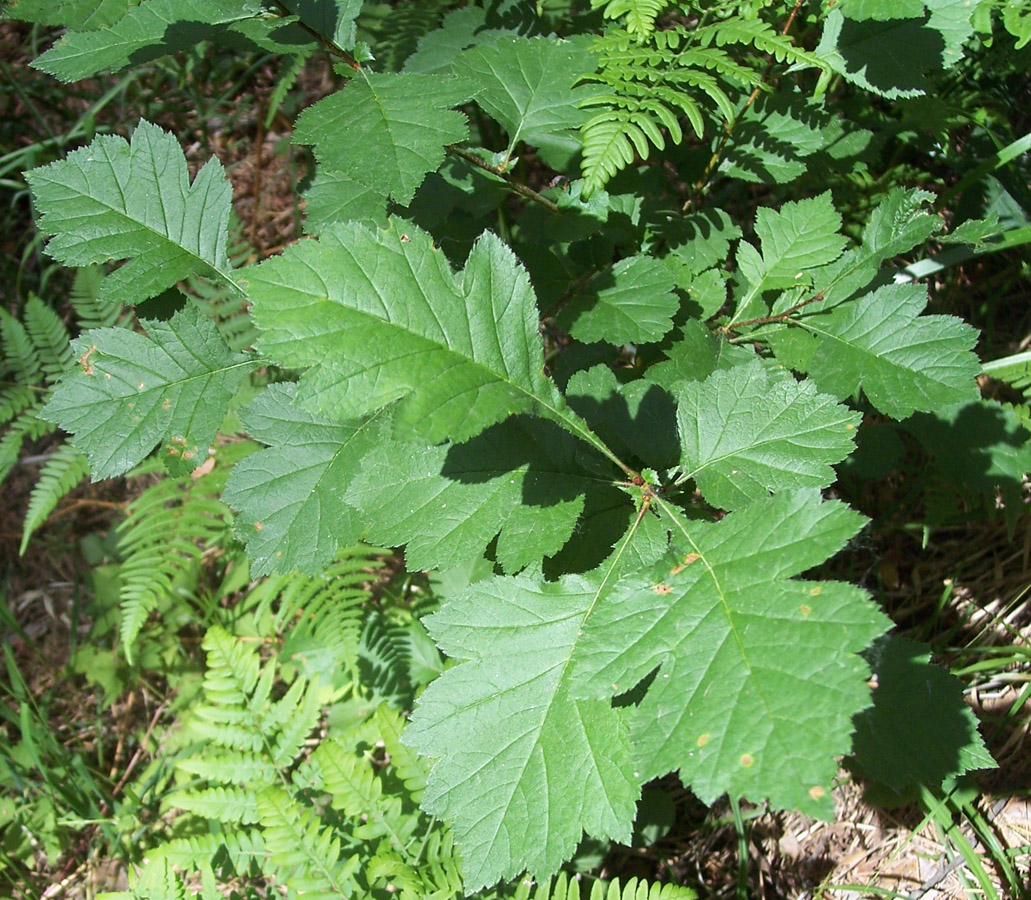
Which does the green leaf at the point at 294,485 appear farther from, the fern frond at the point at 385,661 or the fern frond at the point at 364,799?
the fern frond at the point at 385,661

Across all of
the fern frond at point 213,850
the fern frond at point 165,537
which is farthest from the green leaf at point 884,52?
the fern frond at point 213,850

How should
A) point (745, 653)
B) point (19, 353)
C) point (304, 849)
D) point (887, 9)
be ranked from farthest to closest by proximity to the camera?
1. point (19, 353)
2. point (304, 849)
3. point (887, 9)
4. point (745, 653)

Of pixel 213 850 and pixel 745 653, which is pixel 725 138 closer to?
pixel 745 653

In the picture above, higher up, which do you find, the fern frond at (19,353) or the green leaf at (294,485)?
the green leaf at (294,485)

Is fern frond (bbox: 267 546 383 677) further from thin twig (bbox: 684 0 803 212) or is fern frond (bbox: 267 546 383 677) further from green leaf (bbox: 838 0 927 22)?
green leaf (bbox: 838 0 927 22)

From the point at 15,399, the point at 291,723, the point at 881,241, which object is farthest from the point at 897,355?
the point at 15,399
